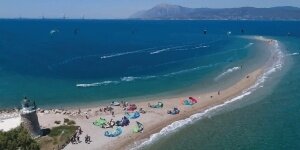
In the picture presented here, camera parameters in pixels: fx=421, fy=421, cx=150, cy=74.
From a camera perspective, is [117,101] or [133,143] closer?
[133,143]

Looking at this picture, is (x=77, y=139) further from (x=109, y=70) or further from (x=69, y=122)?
(x=109, y=70)

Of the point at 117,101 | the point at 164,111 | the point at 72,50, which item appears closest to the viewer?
the point at 164,111

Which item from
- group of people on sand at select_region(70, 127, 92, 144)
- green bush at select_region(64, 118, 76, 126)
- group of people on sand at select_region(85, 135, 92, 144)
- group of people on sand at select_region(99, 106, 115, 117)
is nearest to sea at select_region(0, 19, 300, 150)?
group of people on sand at select_region(99, 106, 115, 117)

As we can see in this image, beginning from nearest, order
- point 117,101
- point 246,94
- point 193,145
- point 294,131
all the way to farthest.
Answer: point 193,145 → point 294,131 → point 117,101 → point 246,94

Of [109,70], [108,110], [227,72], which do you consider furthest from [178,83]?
[108,110]

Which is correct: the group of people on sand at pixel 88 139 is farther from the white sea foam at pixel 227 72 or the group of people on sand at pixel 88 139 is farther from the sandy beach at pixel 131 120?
the white sea foam at pixel 227 72

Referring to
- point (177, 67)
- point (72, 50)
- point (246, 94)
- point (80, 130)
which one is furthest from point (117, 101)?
Result: point (72, 50)

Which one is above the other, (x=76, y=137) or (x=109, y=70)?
(x=109, y=70)

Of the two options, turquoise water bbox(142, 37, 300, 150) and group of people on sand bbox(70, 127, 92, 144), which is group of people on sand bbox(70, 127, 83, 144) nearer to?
group of people on sand bbox(70, 127, 92, 144)

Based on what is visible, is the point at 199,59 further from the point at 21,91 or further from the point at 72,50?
the point at 21,91
